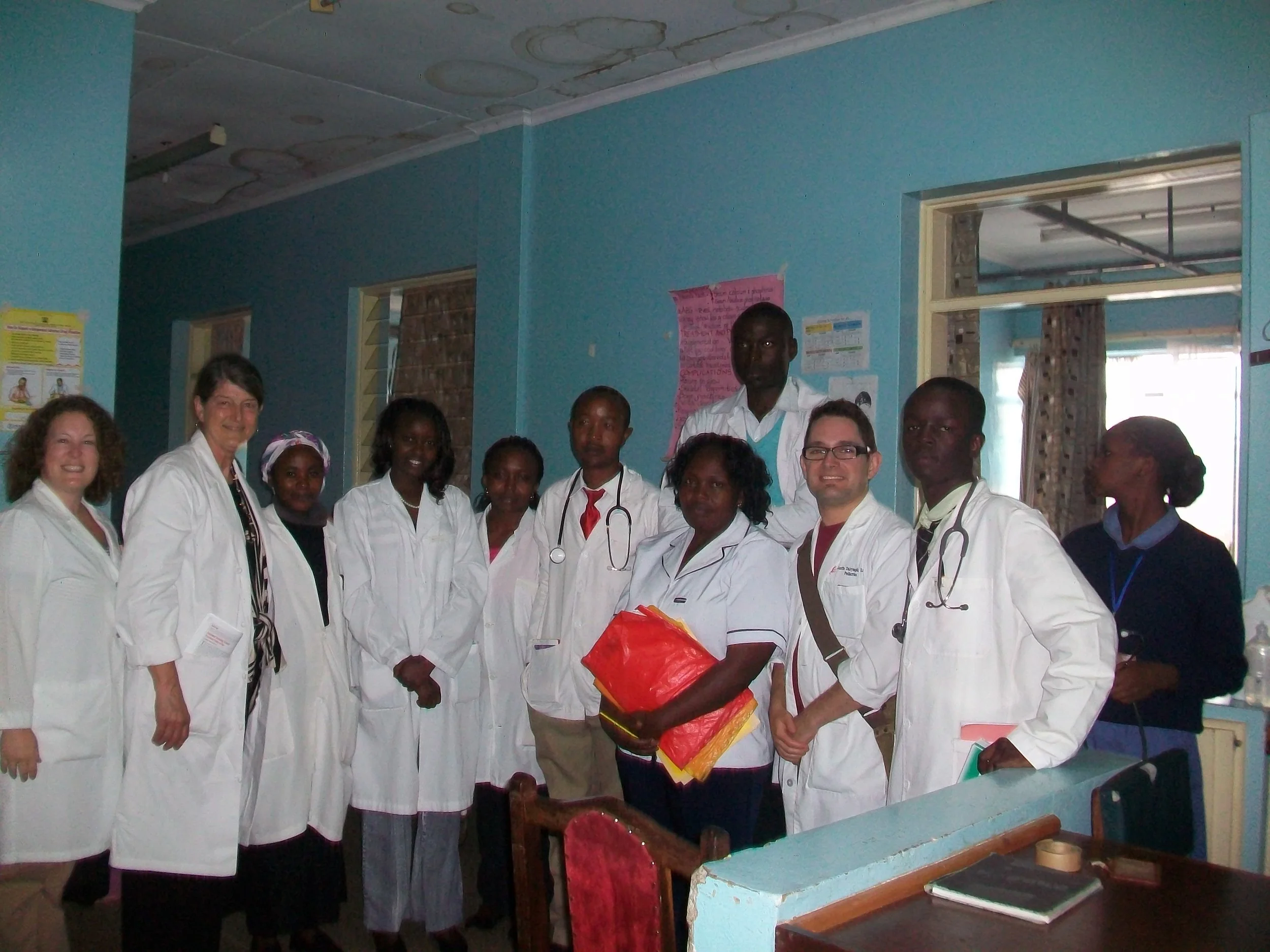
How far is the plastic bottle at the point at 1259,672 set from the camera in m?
2.60

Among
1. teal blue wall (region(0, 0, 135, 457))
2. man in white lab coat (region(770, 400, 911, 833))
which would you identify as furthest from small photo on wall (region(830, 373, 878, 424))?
teal blue wall (region(0, 0, 135, 457))

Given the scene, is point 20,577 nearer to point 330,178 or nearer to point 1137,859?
point 1137,859

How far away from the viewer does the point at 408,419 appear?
2.99 meters

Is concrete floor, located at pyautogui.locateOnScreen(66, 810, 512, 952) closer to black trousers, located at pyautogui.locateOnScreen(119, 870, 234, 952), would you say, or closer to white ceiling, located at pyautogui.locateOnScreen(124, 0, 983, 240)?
black trousers, located at pyautogui.locateOnScreen(119, 870, 234, 952)

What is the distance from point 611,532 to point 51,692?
4.92 feet

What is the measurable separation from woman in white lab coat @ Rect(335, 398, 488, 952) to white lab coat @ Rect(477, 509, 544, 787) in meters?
0.13

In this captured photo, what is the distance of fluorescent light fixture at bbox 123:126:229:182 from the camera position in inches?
188

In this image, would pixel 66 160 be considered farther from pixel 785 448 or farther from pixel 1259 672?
pixel 1259 672

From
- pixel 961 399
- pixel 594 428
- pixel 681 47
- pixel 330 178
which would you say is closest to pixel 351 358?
pixel 330 178

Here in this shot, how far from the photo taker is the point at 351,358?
5.79 meters

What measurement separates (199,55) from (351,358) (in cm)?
193

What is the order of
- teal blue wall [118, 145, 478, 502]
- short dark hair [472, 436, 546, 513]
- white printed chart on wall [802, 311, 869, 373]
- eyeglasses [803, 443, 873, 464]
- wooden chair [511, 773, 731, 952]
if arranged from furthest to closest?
1. teal blue wall [118, 145, 478, 502]
2. white printed chart on wall [802, 311, 869, 373]
3. short dark hair [472, 436, 546, 513]
4. eyeglasses [803, 443, 873, 464]
5. wooden chair [511, 773, 731, 952]

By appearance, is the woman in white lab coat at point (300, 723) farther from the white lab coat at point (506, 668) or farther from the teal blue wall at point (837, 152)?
the teal blue wall at point (837, 152)

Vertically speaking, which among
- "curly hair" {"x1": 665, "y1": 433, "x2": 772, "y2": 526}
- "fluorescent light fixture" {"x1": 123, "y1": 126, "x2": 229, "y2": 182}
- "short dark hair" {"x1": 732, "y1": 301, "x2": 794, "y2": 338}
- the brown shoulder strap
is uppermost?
"fluorescent light fixture" {"x1": 123, "y1": 126, "x2": 229, "y2": 182}
